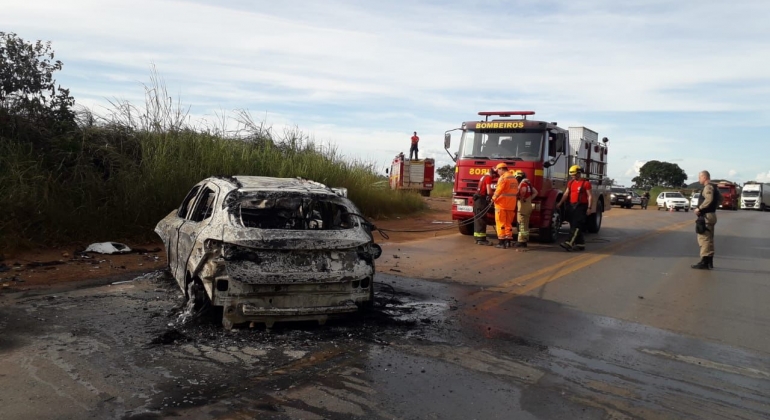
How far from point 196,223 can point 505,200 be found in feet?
24.2

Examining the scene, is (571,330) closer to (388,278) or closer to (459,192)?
(388,278)

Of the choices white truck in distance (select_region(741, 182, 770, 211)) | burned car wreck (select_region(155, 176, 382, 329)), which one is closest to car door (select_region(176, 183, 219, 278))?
burned car wreck (select_region(155, 176, 382, 329))

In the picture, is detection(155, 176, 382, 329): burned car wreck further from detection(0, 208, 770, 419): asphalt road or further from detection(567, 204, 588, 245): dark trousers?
detection(567, 204, 588, 245): dark trousers

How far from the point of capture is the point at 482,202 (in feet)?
43.0

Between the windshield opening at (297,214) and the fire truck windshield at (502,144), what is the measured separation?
7.47 m

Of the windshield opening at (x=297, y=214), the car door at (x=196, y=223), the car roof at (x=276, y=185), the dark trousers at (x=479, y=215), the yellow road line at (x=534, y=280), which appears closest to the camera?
the car door at (x=196, y=223)

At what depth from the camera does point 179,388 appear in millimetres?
4102

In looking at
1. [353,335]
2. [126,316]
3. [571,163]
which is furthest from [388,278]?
[571,163]

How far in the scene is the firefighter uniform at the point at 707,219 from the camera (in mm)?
10625

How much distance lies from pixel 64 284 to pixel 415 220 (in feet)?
42.7

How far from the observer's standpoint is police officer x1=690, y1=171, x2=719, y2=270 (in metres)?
10.6

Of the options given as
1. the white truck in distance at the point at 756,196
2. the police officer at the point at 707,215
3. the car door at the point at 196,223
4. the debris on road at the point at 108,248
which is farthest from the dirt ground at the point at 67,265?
the white truck in distance at the point at 756,196

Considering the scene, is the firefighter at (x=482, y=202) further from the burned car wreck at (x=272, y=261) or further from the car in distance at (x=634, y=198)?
the car in distance at (x=634, y=198)

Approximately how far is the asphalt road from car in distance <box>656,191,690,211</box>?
32.3 meters
